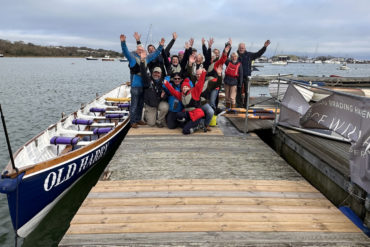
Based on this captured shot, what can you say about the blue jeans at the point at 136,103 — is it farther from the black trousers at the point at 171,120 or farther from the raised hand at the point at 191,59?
the raised hand at the point at 191,59

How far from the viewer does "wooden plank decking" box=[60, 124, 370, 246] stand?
3.16 m

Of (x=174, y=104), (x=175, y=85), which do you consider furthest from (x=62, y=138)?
(x=175, y=85)

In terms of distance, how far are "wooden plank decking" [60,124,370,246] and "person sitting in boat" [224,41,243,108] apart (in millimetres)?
3809

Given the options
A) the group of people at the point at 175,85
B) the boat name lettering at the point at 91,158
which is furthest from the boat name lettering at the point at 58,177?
the group of people at the point at 175,85

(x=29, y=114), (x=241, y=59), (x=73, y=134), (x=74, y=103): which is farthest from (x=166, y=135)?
(x=74, y=103)

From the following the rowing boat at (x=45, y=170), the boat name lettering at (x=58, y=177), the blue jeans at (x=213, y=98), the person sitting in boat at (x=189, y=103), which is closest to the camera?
the rowing boat at (x=45, y=170)

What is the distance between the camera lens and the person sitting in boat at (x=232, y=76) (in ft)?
28.8

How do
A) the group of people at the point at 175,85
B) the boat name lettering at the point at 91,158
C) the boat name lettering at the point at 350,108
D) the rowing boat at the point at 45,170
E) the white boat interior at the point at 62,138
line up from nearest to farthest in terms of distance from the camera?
the boat name lettering at the point at 350,108 < the rowing boat at the point at 45,170 < the white boat interior at the point at 62,138 < the boat name lettering at the point at 91,158 < the group of people at the point at 175,85

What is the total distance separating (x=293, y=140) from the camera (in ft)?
19.5

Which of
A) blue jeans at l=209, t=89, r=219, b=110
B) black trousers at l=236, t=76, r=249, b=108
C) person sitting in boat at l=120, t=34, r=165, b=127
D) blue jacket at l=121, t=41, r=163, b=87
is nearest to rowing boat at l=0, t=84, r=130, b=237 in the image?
person sitting in boat at l=120, t=34, r=165, b=127

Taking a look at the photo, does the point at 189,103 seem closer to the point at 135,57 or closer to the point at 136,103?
the point at 136,103

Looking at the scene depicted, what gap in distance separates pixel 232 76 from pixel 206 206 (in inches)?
235

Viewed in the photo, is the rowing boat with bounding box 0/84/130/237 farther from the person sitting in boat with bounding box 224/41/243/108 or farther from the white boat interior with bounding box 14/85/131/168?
the person sitting in boat with bounding box 224/41/243/108

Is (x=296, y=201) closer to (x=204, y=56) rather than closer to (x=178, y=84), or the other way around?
(x=178, y=84)
